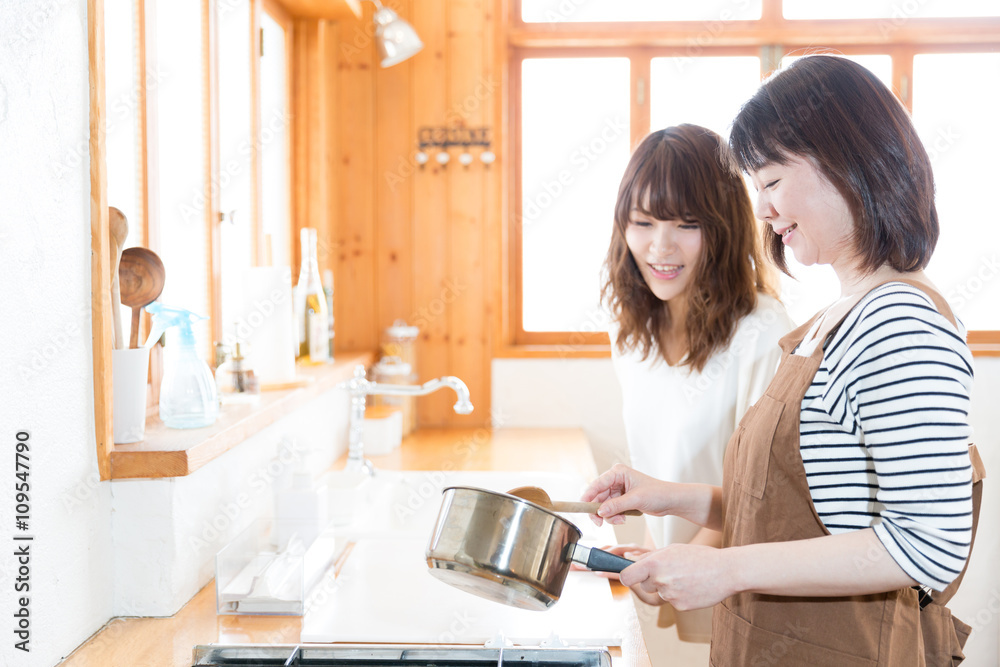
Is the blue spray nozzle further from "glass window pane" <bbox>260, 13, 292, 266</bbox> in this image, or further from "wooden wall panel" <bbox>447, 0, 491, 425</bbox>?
"wooden wall panel" <bbox>447, 0, 491, 425</bbox>

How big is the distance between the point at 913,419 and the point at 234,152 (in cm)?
151

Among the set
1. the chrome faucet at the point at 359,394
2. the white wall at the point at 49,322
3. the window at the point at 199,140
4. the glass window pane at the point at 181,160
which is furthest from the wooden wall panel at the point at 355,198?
the white wall at the point at 49,322

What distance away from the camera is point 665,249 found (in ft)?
4.81

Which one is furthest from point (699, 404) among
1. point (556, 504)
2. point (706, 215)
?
point (556, 504)

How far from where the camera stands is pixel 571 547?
84cm

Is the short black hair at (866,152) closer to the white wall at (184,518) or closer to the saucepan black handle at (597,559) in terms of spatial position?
the saucepan black handle at (597,559)

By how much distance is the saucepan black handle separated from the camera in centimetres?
84

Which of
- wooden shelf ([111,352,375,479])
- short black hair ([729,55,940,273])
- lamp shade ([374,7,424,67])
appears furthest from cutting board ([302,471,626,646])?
lamp shade ([374,7,424,67])

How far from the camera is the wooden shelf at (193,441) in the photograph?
40.1 inches

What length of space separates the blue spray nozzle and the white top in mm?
867

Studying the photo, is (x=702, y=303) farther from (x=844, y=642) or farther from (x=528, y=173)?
(x=528, y=173)

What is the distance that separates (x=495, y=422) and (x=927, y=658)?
172 cm

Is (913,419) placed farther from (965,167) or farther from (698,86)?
(965,167)

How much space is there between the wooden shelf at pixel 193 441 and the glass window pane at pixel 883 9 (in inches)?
80.0
